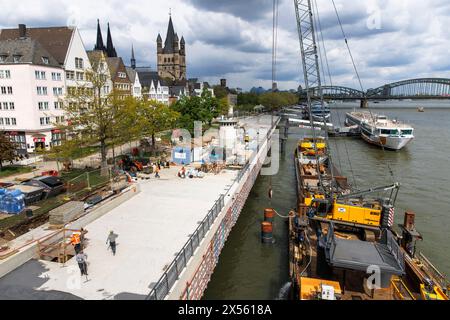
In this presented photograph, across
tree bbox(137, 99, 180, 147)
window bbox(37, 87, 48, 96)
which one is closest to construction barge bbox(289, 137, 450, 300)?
tree bbox(137, 99, 180, 147)

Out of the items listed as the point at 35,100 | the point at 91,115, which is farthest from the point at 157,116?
the point at 35,100

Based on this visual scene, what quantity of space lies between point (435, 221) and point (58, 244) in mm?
27203

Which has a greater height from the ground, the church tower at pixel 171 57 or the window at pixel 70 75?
the church tower at pixel 171 57

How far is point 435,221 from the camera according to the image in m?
25.6

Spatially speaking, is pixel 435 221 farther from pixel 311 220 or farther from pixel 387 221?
pixel 311 220

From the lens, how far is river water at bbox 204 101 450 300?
17.6 metres

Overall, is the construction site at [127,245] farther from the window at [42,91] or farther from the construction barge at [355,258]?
the window at [42,91]

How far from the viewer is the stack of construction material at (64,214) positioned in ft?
55.8

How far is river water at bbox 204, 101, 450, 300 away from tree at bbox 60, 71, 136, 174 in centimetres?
1350

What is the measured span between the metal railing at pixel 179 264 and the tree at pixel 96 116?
14212 millimetres

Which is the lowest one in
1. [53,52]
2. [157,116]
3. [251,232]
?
[251,232]

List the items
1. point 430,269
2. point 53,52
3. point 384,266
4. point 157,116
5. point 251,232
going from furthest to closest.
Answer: point 53,52 → point 157,116 → point 251,232 → point 430,269 → point 384,266

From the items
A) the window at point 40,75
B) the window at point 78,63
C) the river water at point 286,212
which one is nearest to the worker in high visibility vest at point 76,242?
the river water at point 286,212

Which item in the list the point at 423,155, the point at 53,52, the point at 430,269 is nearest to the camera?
the point at 430,269
